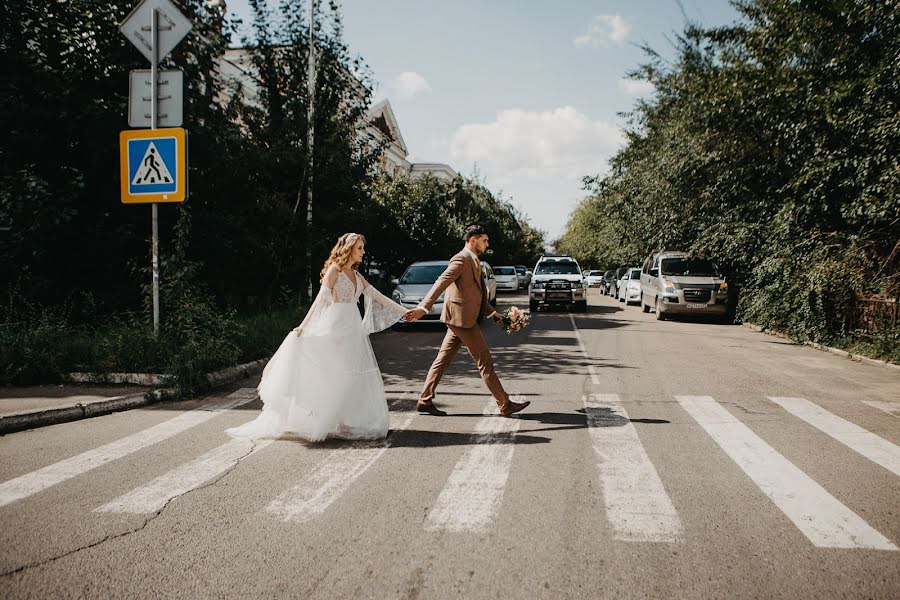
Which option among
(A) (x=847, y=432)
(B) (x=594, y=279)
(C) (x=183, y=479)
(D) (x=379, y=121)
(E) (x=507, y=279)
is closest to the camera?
(C) (x=183, y=479)

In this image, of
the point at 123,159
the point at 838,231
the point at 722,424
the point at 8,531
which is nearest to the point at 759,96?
the point at 838,231

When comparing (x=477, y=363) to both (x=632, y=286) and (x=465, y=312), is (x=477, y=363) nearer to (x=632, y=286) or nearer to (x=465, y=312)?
(x=465, y=312)

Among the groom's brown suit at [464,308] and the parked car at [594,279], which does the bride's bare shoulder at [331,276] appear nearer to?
the groom's brown suit at [464,308]

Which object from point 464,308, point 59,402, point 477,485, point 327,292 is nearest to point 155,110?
point 59,402

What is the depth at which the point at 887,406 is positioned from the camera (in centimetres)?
788

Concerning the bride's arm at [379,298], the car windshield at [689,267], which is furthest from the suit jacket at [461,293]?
the car windshield at [689,267]

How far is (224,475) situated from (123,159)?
5865 mm

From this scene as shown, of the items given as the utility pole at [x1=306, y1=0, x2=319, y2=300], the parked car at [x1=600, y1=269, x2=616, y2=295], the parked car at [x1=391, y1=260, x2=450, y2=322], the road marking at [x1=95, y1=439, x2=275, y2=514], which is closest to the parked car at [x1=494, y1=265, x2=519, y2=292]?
the parked car at [x1=600, y1=269, x2=616, y2=295]

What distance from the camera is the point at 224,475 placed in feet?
16.2

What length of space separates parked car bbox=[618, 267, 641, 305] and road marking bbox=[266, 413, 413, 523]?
81.4ft

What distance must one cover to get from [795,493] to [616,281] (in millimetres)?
32456

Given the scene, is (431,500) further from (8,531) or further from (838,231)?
(838,231)

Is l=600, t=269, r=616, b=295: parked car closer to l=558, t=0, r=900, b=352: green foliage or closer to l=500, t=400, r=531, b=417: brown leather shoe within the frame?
l=558, t=0, r=900, b=352: green foliage

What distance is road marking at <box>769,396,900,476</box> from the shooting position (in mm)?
5527
